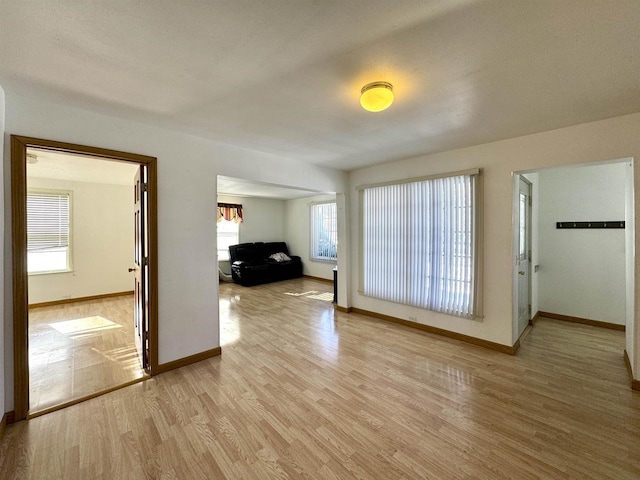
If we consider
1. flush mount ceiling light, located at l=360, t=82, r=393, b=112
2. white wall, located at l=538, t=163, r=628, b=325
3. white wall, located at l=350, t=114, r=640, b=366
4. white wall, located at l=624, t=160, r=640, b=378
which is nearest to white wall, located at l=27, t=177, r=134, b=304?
white wall, located at l=350, t=114, r=640, b=366

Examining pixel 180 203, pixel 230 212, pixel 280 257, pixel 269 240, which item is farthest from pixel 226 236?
pixel 180 203

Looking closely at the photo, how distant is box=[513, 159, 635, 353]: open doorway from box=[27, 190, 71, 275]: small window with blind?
7.75m

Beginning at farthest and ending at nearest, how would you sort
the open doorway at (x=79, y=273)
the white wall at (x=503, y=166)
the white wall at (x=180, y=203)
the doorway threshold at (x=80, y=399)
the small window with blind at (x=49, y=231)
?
the small window with blind at (x=49, y=231) → the open doorway at (x=79, y=273) → the white wall at (x=503, y=166) → the white wall at (x=180, y=203) → the doorway threshold at (x=80, y=399)

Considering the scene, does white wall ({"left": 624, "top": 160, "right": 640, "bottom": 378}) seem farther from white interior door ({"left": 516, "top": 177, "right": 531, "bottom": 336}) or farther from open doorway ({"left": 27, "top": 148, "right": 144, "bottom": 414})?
open doorway ({"left": 27, "top": 148, "right": 144, "bottom": 414})

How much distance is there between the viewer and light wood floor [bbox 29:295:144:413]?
233 cm

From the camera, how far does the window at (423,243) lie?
3.25 metres

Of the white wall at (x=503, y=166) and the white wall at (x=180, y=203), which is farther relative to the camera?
the white wall at (x=503, y=166)

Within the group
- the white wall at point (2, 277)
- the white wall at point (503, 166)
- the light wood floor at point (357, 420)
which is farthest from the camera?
the white wall at point (503, 166)

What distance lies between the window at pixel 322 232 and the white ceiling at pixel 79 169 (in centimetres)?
445

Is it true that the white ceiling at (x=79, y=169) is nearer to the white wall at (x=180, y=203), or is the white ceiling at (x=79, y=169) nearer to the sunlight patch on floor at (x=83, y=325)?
the white wall at (x=180, y=203)

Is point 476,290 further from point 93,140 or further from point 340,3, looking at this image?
point 93,140

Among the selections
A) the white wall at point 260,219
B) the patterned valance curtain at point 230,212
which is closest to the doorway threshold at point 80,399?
the patterned valance curtain at point 230,212

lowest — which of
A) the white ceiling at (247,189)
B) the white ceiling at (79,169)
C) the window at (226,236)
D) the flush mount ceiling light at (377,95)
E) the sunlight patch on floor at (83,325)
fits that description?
the sunlight patch on floor at (83,325)

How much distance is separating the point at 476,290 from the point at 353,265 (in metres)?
1.92
